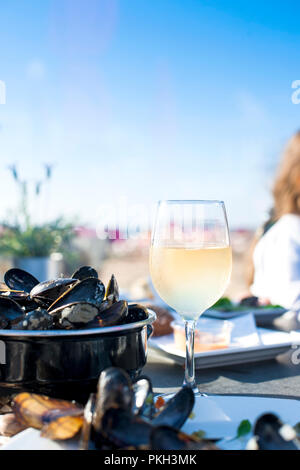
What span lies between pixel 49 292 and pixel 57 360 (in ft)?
0.58

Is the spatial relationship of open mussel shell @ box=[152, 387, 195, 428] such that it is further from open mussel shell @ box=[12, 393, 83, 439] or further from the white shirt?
the white shirt

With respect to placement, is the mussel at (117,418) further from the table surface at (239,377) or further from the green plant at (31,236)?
the green plant at (31,236)

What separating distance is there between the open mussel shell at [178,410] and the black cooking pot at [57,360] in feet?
0.48

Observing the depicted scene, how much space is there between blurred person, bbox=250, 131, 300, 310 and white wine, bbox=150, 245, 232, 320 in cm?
224

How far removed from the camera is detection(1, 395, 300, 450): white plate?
25.9 inches

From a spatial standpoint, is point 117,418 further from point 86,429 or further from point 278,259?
point 278,259

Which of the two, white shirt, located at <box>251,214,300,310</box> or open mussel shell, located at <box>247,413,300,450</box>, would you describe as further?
white shirt, located at <box>251,214,300,310</box>

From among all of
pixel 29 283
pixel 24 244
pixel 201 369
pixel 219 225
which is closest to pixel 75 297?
pixel 29 283

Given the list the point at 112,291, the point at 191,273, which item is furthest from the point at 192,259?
the point at 112,291

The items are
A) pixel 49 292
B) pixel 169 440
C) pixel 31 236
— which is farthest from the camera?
pixel 31 236

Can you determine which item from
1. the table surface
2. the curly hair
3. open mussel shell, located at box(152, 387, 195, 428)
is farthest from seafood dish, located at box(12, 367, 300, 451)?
the curly hair

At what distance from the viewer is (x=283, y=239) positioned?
3.76 metres

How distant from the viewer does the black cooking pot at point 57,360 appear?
775 millimetres

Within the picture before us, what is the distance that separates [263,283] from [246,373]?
95.6 inches
